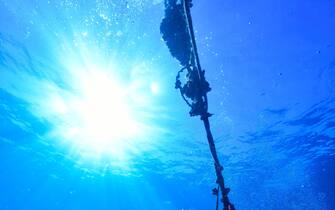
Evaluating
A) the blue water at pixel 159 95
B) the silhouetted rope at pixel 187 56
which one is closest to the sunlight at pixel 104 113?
the blue water at pixel 159 95

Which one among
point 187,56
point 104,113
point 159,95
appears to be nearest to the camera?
point 187,56

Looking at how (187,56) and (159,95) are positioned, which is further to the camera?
(159,95)

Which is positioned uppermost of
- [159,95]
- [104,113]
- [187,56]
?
[104,113]

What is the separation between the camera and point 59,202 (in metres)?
55.3

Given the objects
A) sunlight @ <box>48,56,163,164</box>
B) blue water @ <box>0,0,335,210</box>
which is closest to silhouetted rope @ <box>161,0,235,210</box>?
blue water @ <box>0,0,335,210</box>

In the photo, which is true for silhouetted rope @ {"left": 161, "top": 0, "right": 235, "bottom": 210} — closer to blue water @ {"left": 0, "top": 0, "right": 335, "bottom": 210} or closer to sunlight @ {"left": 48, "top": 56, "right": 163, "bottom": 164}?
blue water @ {"left": 0, "top": 0, "right": 335, "bottom": 210}

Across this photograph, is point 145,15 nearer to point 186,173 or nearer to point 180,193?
point 186,173

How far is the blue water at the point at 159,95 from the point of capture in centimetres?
1112

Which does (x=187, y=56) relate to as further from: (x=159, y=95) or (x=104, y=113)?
(x=104, y=113)

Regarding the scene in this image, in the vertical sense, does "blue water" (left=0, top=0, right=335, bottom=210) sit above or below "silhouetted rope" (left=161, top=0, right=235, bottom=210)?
above

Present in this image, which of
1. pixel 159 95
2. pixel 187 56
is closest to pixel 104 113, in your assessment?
pixel 159 95

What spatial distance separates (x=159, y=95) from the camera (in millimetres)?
16156

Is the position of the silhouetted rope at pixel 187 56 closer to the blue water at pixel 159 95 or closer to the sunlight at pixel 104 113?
the blue water at pixel 159 95

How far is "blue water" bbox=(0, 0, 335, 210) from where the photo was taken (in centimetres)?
1112
